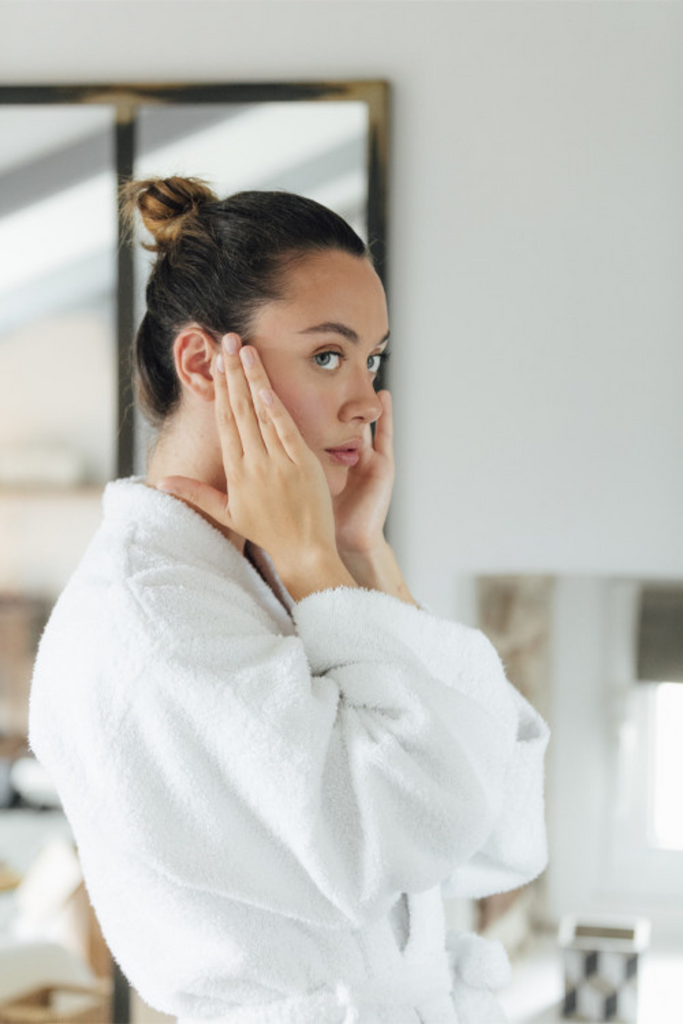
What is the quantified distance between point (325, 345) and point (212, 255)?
0.49 ft

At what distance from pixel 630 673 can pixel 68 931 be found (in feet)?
3.40

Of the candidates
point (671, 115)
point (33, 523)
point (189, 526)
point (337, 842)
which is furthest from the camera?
point (33, 523)

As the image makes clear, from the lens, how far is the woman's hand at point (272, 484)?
→ 0.85 meters

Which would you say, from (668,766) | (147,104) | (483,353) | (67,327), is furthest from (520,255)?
(668,766)

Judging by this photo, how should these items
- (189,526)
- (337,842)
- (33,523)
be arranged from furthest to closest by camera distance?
(33,523), (189,526), (337,842)

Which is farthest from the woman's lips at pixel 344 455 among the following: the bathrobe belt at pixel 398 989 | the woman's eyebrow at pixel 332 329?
the bathrobe belt at pixel 398 989

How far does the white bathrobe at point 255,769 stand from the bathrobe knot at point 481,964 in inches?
5.1

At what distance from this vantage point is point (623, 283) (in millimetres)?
1746

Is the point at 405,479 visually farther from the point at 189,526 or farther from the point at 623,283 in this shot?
the point at 189,526

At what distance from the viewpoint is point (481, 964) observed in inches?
41.0

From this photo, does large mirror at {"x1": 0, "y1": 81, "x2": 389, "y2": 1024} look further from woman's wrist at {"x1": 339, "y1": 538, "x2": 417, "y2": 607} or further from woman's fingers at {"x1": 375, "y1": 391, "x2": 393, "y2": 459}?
woman's wrist at {"x1": 339, "y1": 538, "x2": 417, "y2": 607}

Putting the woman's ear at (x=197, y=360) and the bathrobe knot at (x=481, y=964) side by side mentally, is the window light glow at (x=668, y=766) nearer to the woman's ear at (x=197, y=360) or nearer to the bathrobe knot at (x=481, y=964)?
the bathrobe knot at (x=481, y=964)

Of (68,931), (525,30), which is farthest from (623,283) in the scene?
(68,931)

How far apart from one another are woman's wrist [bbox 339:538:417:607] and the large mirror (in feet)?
2.71
